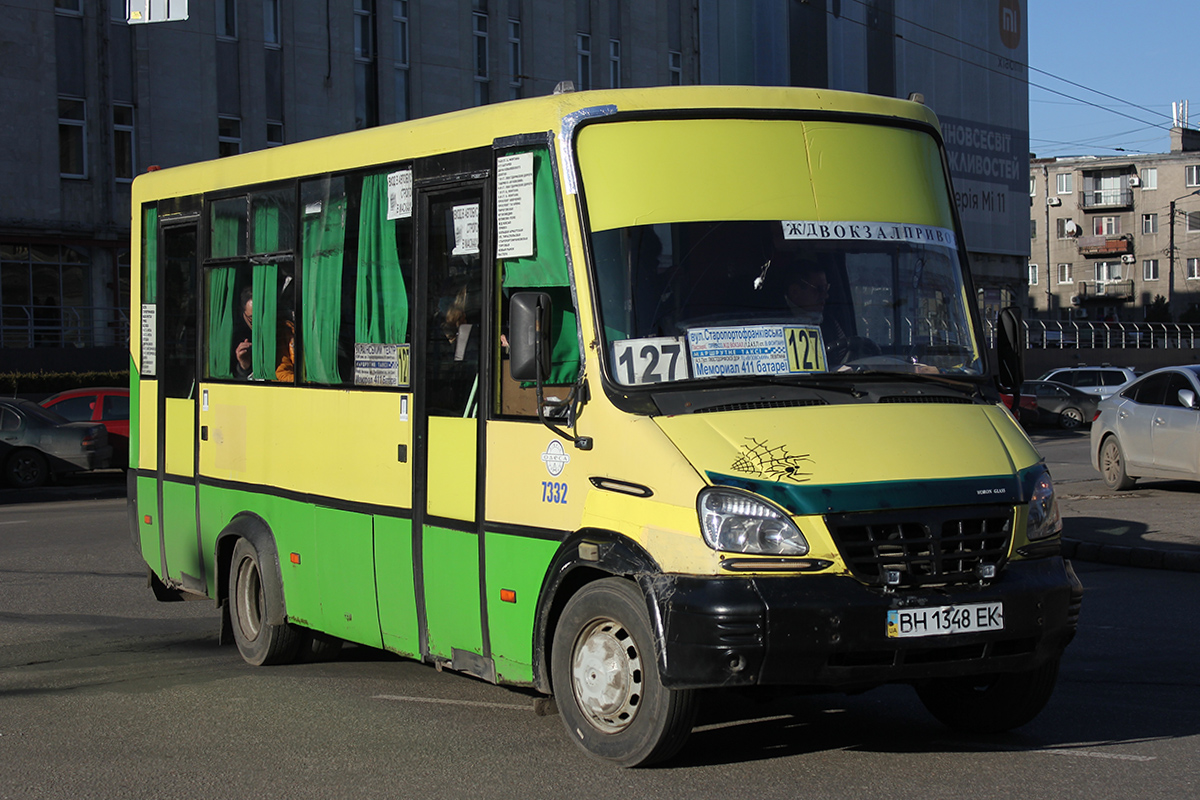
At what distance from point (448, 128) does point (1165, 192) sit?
339 feet

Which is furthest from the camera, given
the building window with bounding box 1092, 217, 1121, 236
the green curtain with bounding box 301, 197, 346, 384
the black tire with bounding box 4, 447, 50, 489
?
the building window with bounding box 1092, 217, 1121, 236

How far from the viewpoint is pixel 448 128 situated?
6.98 metres

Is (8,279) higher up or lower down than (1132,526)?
higher up

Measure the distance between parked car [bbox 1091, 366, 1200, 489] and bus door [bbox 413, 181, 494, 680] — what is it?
12424 mm

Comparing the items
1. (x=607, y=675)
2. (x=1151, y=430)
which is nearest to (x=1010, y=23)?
(x=1151, y=430)

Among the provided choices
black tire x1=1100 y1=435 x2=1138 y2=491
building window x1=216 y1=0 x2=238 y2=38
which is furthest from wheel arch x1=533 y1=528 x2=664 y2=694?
building window x1=216 y1=0 x2=238 y2=38

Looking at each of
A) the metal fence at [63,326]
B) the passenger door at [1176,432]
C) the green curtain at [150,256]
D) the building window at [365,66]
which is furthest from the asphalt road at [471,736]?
the building window at [365,66]

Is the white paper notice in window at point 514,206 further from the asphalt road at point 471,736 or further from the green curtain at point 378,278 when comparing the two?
the asphalt road at point 471,736

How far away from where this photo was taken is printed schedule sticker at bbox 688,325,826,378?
590 centimetres

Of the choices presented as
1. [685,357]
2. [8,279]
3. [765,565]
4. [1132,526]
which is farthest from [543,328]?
[8,279]

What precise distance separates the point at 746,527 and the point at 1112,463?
47.7 ft

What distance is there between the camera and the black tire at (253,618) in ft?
27.7

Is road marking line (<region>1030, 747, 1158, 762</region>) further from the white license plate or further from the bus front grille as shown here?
the bus front grille

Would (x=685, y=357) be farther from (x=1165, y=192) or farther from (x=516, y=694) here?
(x=1165, y=192)
